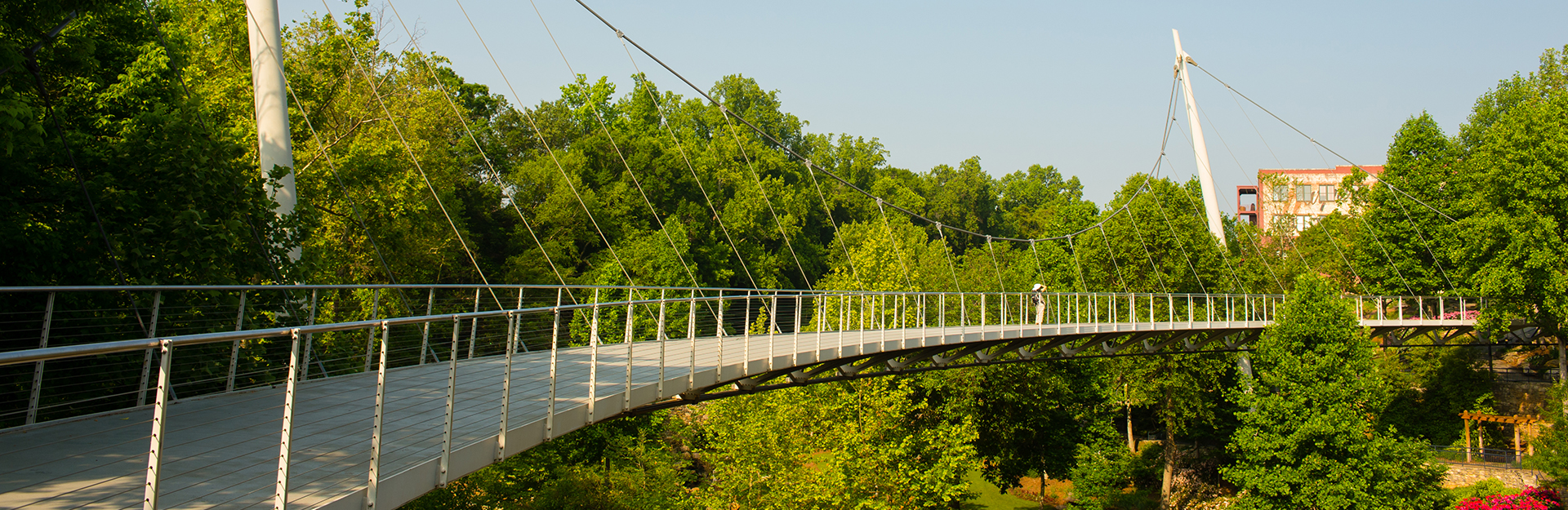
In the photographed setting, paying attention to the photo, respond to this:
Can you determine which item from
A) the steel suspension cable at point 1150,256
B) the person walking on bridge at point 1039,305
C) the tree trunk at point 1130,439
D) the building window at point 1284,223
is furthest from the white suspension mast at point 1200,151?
the building window at point 1284,223

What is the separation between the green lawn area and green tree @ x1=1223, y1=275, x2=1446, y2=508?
812 centimetres

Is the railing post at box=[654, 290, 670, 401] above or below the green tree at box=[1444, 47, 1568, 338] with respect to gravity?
below

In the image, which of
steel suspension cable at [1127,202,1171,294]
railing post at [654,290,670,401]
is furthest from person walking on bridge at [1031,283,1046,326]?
steel suspension cable at [1127,202,1171,294]

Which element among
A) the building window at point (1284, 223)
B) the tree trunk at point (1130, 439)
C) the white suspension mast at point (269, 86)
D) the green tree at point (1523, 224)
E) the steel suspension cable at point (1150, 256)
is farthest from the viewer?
the building window at point (1284, 223)

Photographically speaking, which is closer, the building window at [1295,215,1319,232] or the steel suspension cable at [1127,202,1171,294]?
the steel suspension cable at [1127,202,1171,294]

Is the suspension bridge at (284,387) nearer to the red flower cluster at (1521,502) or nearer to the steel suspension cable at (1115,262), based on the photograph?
the red flower cluster at (1521,502)

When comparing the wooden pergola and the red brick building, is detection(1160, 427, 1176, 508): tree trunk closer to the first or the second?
the wooden pergola

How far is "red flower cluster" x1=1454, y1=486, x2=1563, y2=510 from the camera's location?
2331 centimetres

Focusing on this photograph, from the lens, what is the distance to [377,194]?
19.7m

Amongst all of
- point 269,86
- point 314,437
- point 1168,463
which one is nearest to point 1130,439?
point 1168,463

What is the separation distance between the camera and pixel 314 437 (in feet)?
17.6

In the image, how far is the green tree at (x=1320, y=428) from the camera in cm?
2159

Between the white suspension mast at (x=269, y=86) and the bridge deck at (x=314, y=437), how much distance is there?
4.43m

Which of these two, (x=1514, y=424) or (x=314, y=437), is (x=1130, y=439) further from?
(x=314, y=437)
